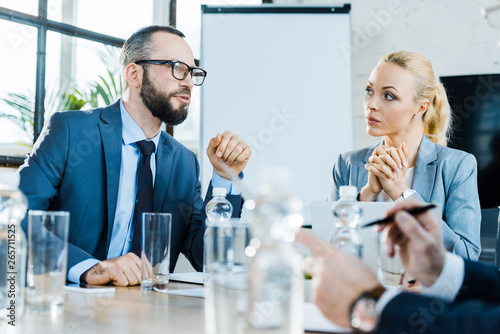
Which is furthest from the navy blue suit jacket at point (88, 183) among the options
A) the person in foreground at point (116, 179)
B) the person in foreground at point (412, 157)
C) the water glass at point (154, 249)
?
the person in foreground at point (412, 157)

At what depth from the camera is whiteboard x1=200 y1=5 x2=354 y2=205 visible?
10.7 ft

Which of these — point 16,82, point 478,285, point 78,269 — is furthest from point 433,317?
point 16,82

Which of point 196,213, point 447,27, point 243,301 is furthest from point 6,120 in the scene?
point 447,27

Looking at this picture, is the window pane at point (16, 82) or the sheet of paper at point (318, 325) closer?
the sheet of paper at point (318, 325)

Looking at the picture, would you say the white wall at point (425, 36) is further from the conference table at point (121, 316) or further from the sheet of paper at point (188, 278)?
the conference table at point (121, 316)

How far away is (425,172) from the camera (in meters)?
2.09

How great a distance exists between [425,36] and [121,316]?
3262mm

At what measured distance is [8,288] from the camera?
82 centimetres

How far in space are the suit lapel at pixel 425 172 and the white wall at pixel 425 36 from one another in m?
1.52

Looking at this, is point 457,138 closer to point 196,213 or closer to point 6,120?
point 196,213

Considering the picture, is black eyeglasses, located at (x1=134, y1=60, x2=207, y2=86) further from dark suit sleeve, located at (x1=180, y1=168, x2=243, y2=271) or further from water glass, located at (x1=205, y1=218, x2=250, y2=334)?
water glass, located at (x1=205, y1=218, x2=250, y2=334)

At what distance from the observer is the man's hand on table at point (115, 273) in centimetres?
126

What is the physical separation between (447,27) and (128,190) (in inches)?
106

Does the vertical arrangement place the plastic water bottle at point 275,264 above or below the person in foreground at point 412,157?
below
